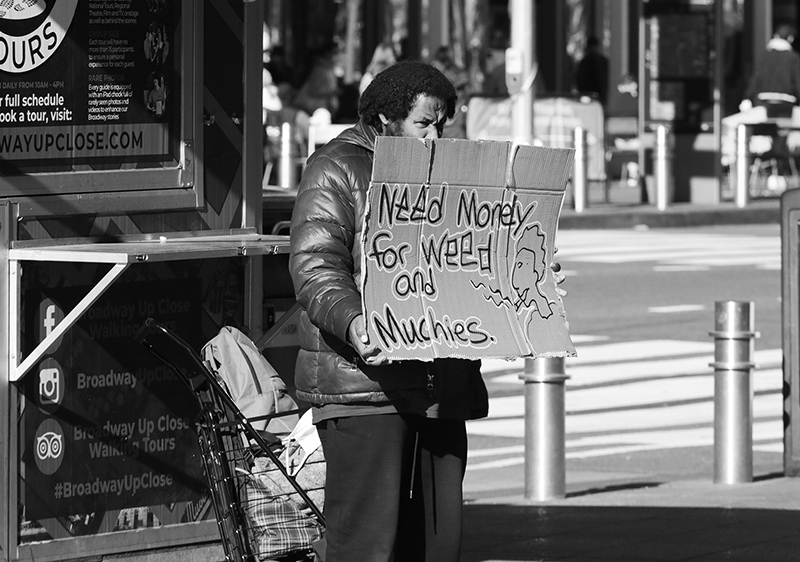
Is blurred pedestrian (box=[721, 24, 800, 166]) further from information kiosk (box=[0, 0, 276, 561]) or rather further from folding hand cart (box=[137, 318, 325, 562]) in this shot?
folding hand cart (box=[137, 318, 325, 562])

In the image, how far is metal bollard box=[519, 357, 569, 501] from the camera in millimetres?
7895

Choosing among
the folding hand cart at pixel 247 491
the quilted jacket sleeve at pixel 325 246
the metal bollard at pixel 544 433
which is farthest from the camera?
the metal bollard at pixel 544 433

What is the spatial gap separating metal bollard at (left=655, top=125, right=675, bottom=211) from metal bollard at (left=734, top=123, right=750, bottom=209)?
109cm

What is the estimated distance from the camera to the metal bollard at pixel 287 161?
79.2 ft

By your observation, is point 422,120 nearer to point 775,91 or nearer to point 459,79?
point 459,79

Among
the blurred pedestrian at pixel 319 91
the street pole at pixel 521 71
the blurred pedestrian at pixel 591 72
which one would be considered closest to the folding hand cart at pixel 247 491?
the street pole at pixel 521 71

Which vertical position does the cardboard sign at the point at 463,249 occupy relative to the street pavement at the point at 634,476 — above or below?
above

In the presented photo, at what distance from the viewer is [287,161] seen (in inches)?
950

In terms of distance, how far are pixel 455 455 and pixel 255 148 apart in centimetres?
186

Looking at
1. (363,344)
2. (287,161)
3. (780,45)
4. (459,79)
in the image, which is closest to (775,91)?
(780,45)

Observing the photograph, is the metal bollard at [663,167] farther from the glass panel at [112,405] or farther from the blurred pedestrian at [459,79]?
the glass panel at [112,405]

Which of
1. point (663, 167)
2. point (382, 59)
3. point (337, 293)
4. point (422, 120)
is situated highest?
point (382, 59)

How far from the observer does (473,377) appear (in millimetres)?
4895

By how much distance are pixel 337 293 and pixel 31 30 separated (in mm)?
1650
